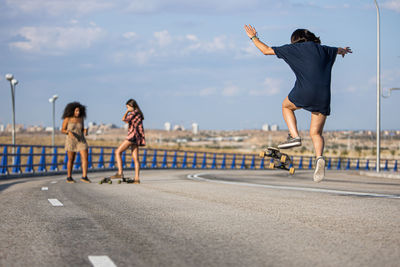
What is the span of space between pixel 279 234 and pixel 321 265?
1306mm

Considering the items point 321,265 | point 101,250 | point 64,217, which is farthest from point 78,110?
point 321,265

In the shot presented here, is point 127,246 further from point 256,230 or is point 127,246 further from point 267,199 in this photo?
point 267,199

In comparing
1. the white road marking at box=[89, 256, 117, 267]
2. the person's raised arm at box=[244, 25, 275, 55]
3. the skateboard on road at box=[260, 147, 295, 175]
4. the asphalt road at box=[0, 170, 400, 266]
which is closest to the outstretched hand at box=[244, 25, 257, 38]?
the person's raised arm at box=[244, 25, 275, 55]

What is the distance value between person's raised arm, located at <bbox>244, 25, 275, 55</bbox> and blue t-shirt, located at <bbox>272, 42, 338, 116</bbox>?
101 millimetres

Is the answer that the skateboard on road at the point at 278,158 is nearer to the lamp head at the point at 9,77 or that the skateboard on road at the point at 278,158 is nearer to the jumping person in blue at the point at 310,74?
the jumping person in blue at the point at 310,74

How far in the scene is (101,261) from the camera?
4355 millimetres

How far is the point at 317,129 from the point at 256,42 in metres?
1.33

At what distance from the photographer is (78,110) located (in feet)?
49.8

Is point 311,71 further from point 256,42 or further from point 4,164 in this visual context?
point 4,164

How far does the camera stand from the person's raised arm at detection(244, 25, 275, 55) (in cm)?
775

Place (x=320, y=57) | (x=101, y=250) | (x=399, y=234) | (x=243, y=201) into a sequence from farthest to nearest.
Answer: (x=243, y=201) → (x=320, y=57) → (x=399, y=234) → (x=101, y=250)

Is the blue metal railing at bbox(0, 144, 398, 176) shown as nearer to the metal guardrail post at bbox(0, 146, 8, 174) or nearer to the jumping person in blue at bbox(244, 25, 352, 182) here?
the metal guardrail post at bbox(0, 146, 8, 174)

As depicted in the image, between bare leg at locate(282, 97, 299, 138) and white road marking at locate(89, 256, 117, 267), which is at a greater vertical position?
bare leg at locate(282, 97, 299, 138)

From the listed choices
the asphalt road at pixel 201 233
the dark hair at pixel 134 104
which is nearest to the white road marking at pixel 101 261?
the asphalt road at pixel 201 233
